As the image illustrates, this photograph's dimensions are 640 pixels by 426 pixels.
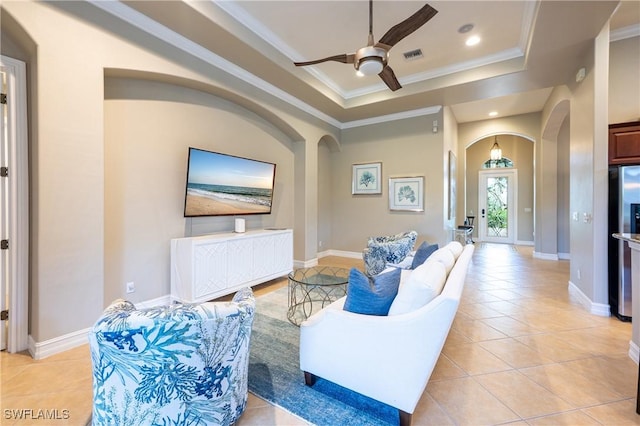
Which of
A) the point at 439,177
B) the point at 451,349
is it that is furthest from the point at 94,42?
the point at 439,177

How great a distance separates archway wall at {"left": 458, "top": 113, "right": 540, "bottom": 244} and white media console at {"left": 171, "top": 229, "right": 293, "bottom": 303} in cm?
638

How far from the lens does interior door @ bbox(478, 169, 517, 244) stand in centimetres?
863

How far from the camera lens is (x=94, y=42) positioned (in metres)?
2.47

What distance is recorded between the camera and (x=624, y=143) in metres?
2.96

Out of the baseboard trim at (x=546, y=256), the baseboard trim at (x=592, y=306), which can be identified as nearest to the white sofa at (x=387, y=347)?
the baseboard trim at (x=592, y=306)

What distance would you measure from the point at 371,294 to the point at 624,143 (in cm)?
353

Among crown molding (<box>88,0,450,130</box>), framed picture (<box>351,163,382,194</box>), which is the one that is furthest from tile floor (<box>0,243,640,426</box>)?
framed picture (<box>351,163,382,194</box>)

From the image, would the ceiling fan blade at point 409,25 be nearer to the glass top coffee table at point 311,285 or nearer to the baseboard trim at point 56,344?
the glass top coffee table at point 311,285

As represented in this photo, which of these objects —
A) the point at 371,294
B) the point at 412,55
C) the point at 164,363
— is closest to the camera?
the point at 164,363

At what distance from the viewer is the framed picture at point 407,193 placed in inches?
218

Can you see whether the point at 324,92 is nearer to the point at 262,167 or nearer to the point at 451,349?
the point at 262,167

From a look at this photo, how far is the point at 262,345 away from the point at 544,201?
7145mm

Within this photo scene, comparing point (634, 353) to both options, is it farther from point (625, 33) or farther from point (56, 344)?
point (56, 344)

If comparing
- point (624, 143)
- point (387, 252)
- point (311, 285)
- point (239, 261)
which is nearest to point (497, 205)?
point (624, 143)
